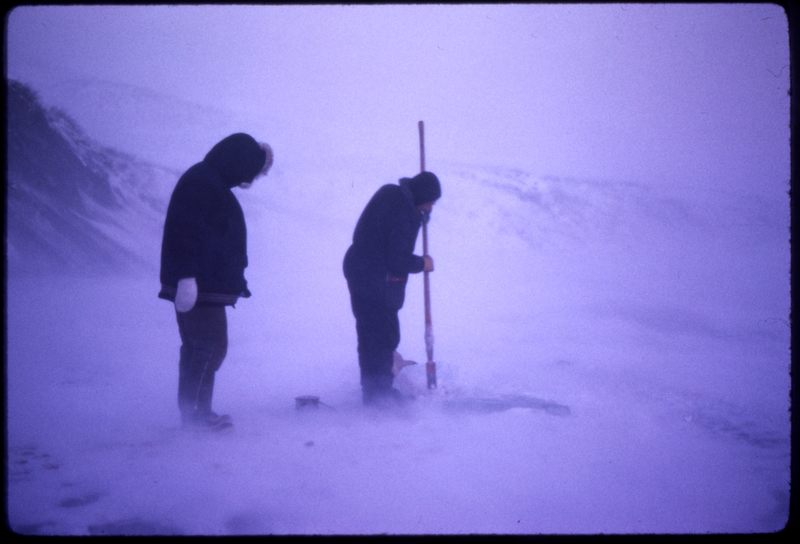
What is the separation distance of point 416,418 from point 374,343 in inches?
22.5

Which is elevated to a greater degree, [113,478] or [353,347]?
[113,478]

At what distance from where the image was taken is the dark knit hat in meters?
3.28

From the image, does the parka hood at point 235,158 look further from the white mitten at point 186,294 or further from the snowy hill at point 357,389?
the snowy hill at point 357,389

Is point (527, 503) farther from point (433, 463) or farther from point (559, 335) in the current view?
point (559, 335)

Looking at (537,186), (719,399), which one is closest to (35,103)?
(719,399)

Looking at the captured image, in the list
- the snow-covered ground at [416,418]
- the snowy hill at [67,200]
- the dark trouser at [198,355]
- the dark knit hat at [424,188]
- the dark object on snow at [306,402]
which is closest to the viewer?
the snow-covered ground at [416,418]

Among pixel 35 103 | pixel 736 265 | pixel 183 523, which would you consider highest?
pixel 35 103

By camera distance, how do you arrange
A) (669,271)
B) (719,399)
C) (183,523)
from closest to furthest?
(183,523) < (719,399) < (669,271)

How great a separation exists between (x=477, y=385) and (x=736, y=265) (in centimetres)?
903

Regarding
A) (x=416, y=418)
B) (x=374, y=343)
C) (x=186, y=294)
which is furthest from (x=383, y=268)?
(x=186, y=294)

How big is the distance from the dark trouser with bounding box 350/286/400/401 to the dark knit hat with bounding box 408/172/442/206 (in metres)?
0.78

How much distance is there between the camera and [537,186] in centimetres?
1576

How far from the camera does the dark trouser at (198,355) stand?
261 centimetres

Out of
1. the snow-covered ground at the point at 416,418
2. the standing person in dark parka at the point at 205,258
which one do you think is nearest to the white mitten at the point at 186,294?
the standing person in dark parka at the point at 205,258
